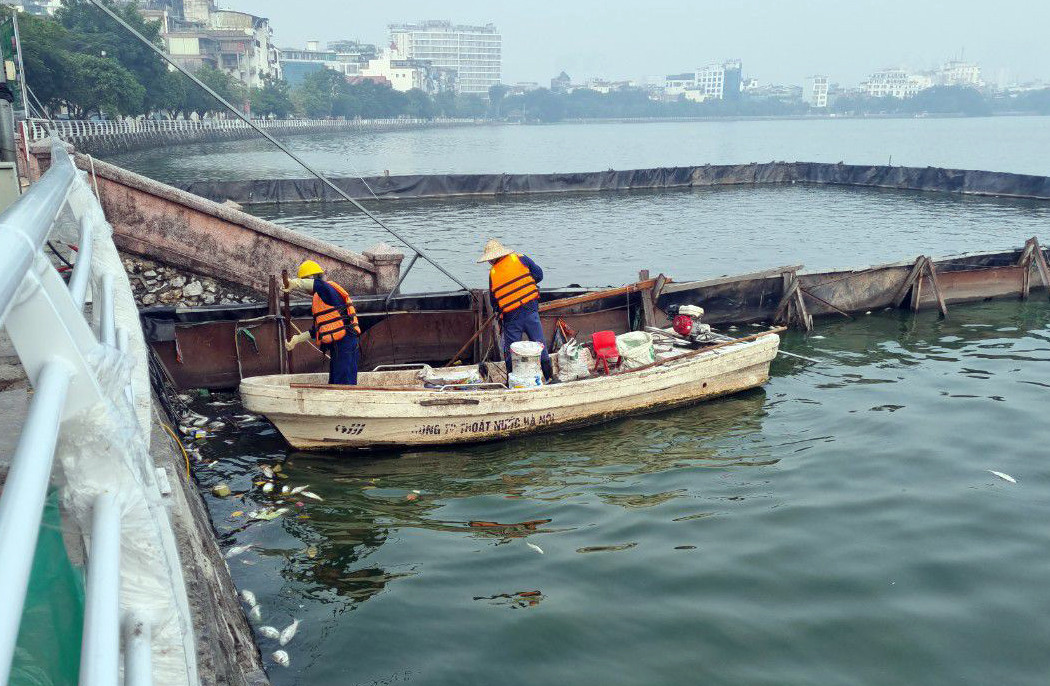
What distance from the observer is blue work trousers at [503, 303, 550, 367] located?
11750mm

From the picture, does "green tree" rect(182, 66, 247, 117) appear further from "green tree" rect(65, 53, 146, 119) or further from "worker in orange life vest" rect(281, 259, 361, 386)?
"worker in orange life vest" rect(281, 259, 361, 386)

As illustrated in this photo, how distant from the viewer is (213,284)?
46.7 feet

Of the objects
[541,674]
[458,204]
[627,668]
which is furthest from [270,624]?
[458,204]

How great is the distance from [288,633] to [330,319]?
15.5ft

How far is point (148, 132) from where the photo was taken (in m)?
75.1

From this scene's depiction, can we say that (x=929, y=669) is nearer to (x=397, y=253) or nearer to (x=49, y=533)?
(x=49, y=533)

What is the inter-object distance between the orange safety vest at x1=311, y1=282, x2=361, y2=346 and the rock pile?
3.89 m

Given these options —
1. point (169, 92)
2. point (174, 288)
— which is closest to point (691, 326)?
point (174, 288)

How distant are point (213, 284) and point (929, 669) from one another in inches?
486

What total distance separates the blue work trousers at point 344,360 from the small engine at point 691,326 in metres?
5.74

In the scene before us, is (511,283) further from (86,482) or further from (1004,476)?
(86,482)

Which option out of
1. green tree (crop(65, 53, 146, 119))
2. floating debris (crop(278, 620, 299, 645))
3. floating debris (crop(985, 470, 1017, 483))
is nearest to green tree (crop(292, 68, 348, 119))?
green tree (crop(65, 53, 146, 119))

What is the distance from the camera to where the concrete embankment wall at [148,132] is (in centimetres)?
5481

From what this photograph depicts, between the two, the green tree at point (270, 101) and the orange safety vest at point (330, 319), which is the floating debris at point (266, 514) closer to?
the orange safety vest at point (330, 319)
